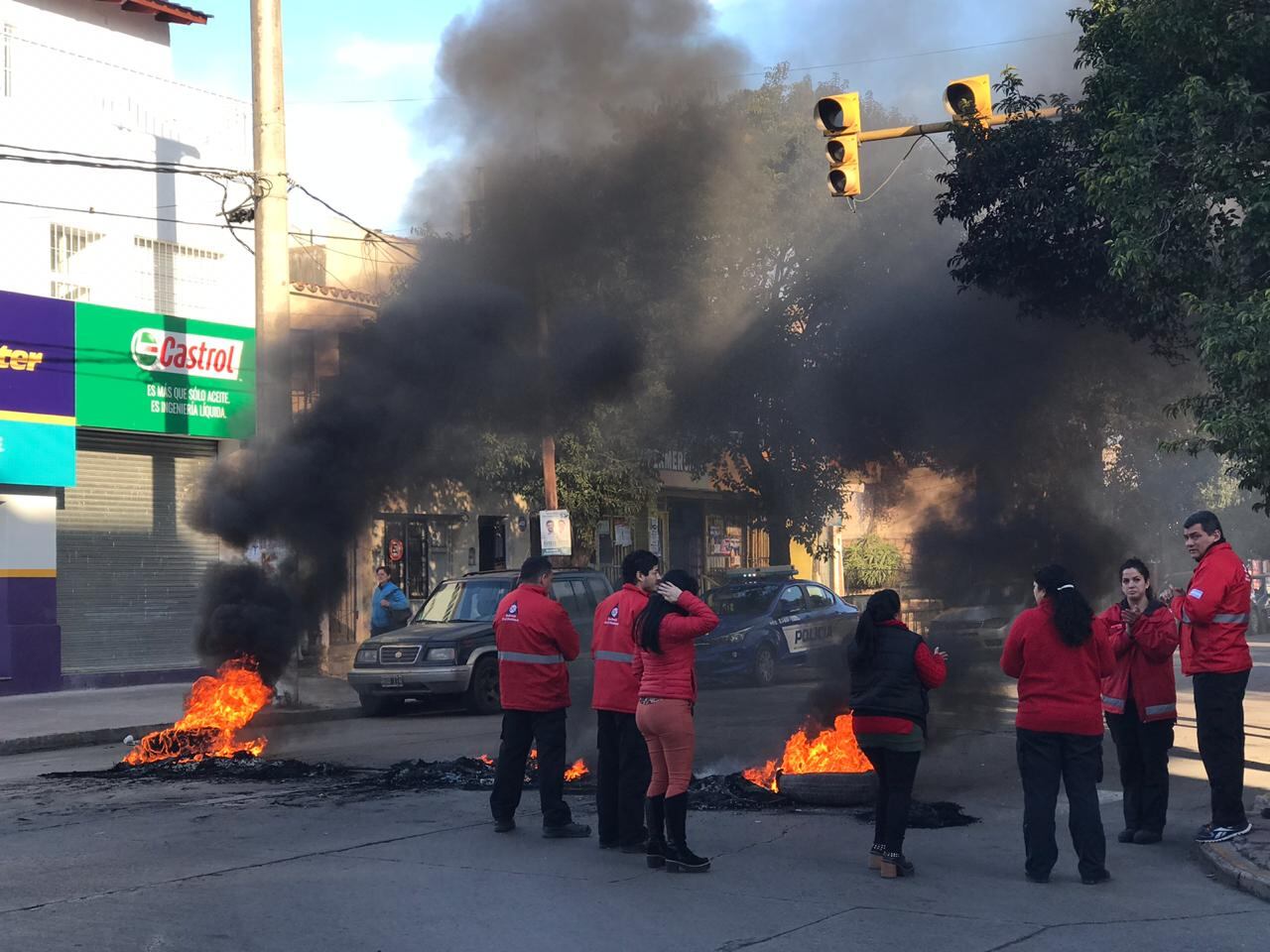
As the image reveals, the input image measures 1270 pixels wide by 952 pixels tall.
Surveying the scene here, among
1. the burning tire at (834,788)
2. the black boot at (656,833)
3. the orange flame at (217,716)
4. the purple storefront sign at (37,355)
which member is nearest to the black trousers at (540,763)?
the black boot at (656,833)

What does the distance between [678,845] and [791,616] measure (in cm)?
1213

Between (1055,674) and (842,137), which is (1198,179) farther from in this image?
(1055,674)

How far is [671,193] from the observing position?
43.2 ft

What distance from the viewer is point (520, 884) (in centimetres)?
648

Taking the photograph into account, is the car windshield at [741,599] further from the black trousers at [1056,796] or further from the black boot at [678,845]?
the black trousers at [1056,796]

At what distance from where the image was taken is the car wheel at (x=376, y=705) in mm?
15445

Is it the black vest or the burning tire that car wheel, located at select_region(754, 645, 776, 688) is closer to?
the burning tire

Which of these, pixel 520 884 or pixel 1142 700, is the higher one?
pixel 1142 700

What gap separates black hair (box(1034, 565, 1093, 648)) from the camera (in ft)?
21.4

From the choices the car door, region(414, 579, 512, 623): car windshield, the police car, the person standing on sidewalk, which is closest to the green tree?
the person standing on sidewalk

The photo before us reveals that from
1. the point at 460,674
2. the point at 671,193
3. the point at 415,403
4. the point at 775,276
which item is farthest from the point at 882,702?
the point at 775,276

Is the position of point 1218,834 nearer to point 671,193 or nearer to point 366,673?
point 671,193

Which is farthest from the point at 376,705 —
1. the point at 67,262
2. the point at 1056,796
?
the point at 1056,796

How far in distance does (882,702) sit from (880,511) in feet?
39.1
